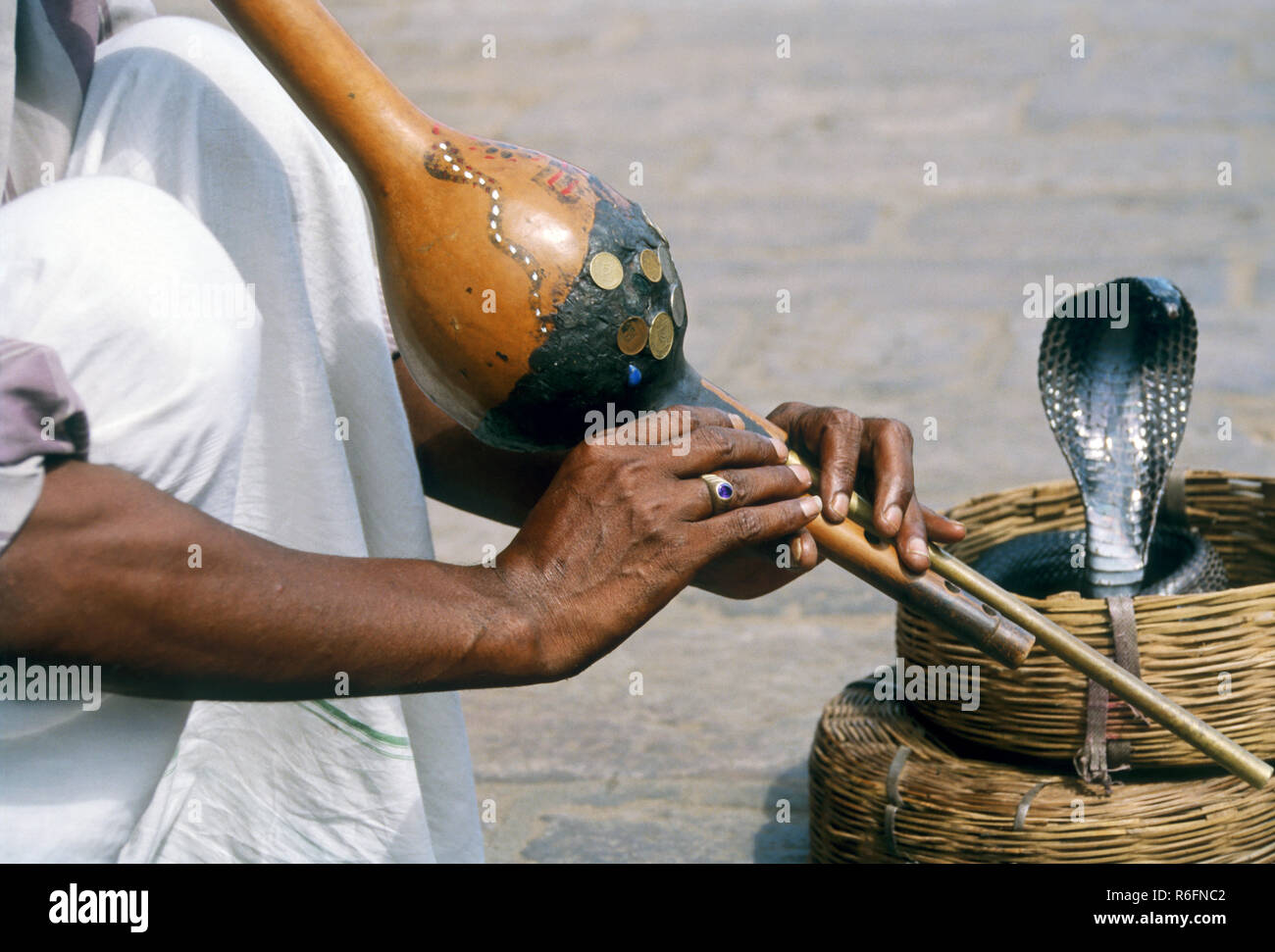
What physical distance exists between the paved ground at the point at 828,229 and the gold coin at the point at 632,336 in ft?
2.78

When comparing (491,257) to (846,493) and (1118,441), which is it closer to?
(846,493)

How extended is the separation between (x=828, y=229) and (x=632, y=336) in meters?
3.28

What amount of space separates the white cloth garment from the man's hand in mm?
312

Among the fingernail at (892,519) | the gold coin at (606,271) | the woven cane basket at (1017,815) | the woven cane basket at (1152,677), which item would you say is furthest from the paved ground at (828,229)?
the gold coin at (606,271)

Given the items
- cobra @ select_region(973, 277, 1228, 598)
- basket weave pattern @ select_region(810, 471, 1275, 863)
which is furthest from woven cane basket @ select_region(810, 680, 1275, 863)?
cobra @ select_region(973, 277, 1228, 598)

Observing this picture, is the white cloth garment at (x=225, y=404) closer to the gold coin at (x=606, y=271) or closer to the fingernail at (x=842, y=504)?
the gold coin at (x=606, y=271)

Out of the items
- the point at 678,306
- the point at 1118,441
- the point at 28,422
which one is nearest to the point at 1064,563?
the point at 1118,441

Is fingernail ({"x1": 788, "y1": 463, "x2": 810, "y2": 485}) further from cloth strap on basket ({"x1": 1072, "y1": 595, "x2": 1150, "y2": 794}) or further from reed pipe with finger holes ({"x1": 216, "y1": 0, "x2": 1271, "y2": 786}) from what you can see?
cloth strap on basket ({"x1": 1072, "y1": 595, "x2": 1150, "y2": 794})

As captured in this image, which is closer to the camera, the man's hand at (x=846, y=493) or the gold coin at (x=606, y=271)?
the gold coin at (x=606, y=271)

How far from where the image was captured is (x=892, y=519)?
1329mm

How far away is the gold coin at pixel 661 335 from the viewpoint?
1.24 meters

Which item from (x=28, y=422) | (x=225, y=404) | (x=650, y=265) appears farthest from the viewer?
(x=650, y=265)

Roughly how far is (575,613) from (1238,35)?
5.58 metres
